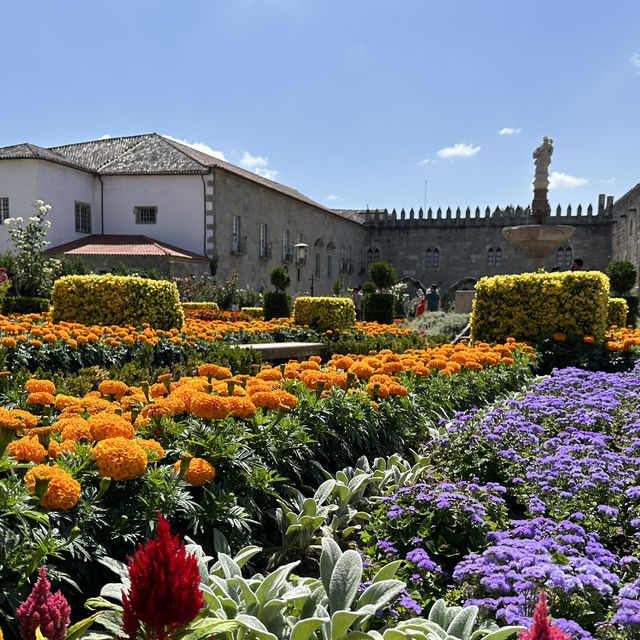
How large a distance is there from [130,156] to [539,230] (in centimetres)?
2096

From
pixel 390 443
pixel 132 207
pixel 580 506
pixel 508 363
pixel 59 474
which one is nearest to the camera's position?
pixel 59 474

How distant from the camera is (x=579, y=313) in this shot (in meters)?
9.28

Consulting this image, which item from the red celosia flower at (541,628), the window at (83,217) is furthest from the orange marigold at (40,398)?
the window at (83,217)

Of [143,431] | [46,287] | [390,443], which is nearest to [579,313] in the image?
[390,443]

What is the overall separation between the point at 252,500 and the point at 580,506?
5.85 ft

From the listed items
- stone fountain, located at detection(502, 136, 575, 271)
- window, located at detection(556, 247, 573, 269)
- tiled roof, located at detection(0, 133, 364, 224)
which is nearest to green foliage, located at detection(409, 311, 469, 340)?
stone fountain, located at detection(502, 136, 575, 271)

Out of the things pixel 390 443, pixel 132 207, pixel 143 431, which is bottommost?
pixel 390 443

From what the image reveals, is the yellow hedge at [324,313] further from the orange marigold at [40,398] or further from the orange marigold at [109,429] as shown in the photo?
the orange marigold at [109,429]

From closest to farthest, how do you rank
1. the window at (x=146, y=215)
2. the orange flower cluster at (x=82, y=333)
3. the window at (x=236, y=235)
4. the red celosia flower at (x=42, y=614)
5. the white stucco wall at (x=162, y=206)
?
the red celosia flower at (x=42, y=614) → the orange flower cluster at (x=82, y=333) → the white stucco wall at (x=162, y=206) → the window at (x=146, y=215) → the window at (x=236, y=235)

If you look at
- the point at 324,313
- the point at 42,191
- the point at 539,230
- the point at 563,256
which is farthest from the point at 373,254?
the point at 324,313

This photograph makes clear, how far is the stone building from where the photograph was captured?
2344cm

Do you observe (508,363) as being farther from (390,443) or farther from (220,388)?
(220,388)

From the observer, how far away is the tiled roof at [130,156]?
24422 millimetres

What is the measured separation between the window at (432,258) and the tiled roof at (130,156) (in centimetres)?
1757
